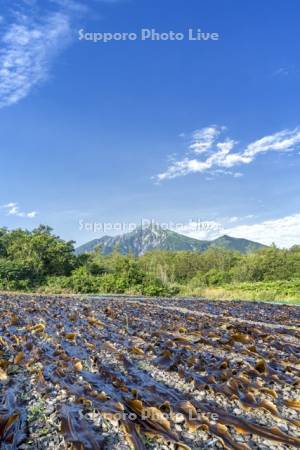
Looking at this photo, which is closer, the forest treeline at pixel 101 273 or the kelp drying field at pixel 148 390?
the kelp drying field at pixel 148 390

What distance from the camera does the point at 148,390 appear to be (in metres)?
3.51

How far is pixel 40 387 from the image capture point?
3539 millimetres

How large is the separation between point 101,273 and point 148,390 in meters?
21.6

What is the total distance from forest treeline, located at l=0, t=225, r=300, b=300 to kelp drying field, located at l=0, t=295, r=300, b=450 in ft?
44.4

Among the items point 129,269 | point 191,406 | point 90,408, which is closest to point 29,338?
point 90,408

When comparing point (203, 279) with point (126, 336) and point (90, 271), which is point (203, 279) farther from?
point (126, 336)

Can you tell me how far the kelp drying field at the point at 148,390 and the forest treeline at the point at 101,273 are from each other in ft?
44.4

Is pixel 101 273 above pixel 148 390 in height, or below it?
above

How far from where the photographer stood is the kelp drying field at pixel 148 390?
2.68 m

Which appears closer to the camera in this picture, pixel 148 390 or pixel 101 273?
pixel 148 390

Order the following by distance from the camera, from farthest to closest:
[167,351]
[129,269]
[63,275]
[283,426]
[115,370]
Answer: [63,275] → [129,269] → [167,351] → [115,370] → [283,426]

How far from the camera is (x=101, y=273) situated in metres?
24.8

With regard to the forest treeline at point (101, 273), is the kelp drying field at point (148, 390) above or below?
below

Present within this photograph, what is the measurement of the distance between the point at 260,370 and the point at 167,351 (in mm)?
1116
